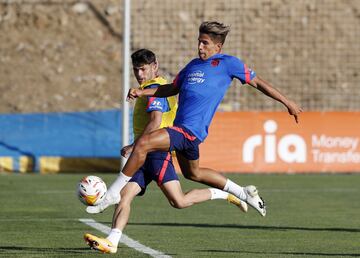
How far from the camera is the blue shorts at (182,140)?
34.1ft

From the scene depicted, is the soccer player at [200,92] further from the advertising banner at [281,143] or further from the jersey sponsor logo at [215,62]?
the advertising banner at [281,143]

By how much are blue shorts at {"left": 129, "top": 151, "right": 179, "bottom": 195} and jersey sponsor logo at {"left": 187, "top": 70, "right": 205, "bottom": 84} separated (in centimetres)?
76

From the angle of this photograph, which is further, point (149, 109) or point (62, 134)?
point (62, 134)

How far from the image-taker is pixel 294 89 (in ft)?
117

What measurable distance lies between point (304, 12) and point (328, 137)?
Answer: 42.7 feet

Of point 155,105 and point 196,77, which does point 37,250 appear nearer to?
point 155,105

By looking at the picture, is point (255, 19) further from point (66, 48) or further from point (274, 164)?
point (274, 164)

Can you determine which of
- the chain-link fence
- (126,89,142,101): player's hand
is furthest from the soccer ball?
the chain-link fence

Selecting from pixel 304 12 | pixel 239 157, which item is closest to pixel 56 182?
pixel 239 157

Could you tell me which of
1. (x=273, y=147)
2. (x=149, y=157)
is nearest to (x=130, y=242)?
(x=149, y=157)

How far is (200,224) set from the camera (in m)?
13.8

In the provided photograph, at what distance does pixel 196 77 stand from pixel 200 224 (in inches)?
137

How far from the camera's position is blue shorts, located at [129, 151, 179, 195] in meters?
10.9

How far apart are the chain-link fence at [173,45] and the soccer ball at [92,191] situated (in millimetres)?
23696
